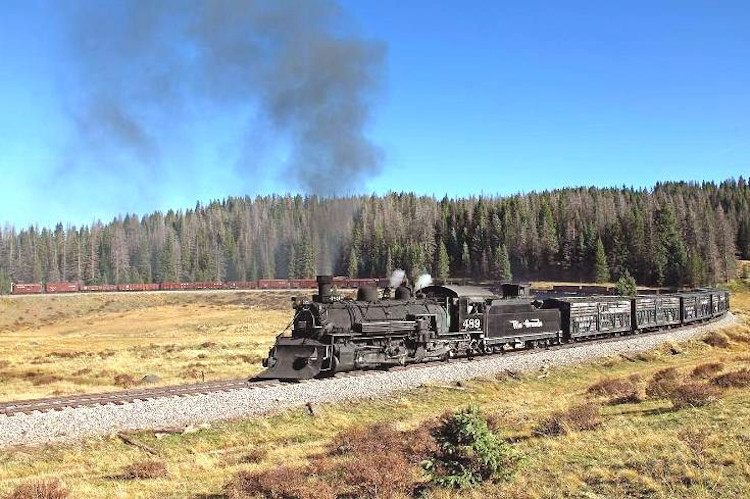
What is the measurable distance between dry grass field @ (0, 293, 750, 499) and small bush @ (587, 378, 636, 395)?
66 millimetres

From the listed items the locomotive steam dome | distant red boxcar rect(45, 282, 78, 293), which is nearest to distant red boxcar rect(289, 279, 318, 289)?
distant red boxcar rect(45, 282, 78, 293)

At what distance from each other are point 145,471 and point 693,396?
13.7m

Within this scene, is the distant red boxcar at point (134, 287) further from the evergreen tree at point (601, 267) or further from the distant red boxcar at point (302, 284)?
the evergreen tree at point (601, 267)

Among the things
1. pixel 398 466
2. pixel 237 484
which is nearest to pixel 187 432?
pixel 237 484

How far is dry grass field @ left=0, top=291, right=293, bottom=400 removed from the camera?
29734 mm

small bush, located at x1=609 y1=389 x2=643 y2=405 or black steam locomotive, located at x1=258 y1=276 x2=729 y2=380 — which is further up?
black steam locomotive, located at x1=258 y1=276 x2=729 y2=380

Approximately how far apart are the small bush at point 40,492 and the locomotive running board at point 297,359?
10409 mm

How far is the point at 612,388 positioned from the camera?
22016mm

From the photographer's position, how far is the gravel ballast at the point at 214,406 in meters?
16.3

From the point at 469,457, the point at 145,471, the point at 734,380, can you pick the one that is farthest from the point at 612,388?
the point at 145,471

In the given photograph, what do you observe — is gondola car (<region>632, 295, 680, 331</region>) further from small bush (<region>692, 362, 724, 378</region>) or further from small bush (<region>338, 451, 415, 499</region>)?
small bush (<region>338, 451, 415, 499</region>)

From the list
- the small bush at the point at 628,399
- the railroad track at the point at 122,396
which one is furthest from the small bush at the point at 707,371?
the railroad track at the point at 122,396

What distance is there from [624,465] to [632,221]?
10502cm

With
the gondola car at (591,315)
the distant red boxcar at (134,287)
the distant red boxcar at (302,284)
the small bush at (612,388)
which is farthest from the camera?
the distant red boxcar at (134,287)
